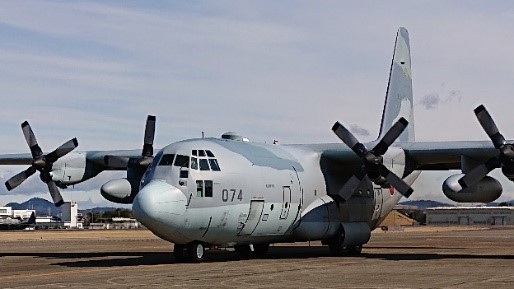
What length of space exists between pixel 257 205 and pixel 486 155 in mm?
9135

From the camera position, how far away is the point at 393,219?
142500 millimetres

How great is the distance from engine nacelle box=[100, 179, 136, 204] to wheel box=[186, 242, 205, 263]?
6406 mm

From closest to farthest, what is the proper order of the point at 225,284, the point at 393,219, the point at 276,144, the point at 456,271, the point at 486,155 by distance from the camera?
the point at 225,284 < the point at 456,271 < the point at 486,155 < the point at 276,144 < the point at 393,219

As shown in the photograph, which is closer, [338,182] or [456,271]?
[456,271]

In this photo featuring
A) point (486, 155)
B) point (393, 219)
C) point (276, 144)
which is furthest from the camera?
point (393, 219)

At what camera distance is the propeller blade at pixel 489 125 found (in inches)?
1109

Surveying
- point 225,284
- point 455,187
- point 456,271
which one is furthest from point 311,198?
point 225,284

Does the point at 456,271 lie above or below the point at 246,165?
below

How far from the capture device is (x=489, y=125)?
2839 cm

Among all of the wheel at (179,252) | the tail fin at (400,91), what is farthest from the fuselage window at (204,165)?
the tail fin at (400,91)

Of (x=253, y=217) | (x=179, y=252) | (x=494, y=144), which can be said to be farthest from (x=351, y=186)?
(x=179, y=252)

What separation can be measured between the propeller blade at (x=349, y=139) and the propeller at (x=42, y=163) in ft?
35.4

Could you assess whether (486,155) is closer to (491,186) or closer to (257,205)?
(491,186)

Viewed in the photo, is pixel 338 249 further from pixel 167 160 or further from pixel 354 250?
pixel 167 160
